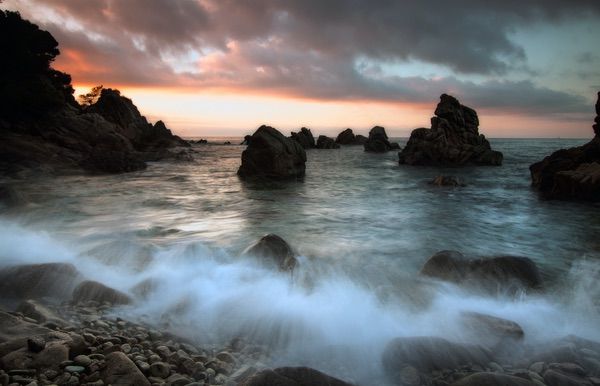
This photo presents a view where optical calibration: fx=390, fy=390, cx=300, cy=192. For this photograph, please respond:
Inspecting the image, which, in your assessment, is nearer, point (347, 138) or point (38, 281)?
point (38, 281)

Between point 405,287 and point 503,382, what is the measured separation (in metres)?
3.76

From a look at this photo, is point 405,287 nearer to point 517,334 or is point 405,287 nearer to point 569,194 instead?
point 517,334

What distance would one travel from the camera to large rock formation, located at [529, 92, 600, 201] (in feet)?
63.1

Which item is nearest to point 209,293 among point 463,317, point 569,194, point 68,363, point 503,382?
point 68,363

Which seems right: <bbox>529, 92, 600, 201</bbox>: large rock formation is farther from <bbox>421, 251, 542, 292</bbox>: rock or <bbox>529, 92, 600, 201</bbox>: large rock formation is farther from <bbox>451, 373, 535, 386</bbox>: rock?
<bbox>451, 373, 535, 386</bbox>: rock

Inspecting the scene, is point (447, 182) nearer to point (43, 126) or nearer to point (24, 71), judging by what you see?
point (43, 126)

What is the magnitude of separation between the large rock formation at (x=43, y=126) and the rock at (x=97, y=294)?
22794 mm

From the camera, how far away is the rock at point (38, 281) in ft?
21.2

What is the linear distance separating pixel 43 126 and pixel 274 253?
95.8ft

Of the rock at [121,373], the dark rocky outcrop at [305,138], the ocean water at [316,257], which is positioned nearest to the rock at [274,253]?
the ocean water at [316,257]

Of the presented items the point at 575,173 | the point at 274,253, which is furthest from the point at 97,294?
the point at 575,173

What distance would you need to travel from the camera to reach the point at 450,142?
4603 centimetres

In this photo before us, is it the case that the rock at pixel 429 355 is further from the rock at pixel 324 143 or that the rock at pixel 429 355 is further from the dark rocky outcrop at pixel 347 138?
the dark rocky outcrop at pixel 347 138

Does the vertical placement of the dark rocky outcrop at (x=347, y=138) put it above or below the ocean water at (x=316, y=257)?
above
